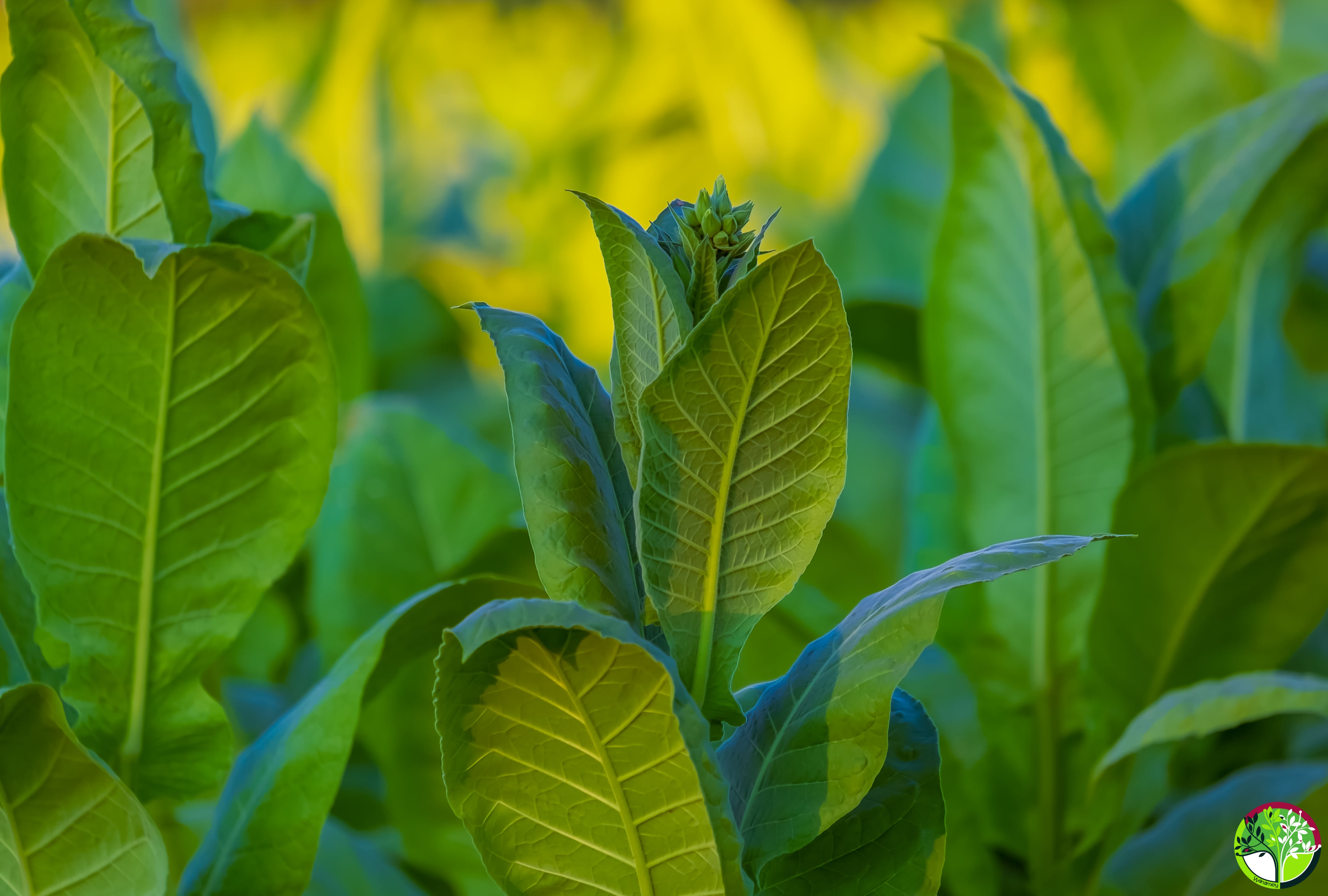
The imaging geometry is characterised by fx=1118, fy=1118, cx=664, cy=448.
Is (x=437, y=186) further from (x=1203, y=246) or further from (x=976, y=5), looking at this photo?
(x=1203, y=246)

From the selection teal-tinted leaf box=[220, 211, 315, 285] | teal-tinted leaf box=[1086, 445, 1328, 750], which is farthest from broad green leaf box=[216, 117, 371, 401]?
teal-tinted leaf box=[1086, 445, 1328, 750]

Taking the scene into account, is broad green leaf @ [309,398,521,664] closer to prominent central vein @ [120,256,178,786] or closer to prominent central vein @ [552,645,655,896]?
prominent central vein @ [120,256,178,786]

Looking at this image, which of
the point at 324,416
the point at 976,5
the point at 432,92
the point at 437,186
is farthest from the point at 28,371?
the point at 432,92

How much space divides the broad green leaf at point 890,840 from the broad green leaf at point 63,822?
0.85 feet

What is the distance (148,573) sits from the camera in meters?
0.52

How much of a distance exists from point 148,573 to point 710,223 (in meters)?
0.32

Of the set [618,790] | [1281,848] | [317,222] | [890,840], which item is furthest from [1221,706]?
[317,222]

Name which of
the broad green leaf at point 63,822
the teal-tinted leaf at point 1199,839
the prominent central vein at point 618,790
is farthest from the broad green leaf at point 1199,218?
the broad green leaf at point 63,822

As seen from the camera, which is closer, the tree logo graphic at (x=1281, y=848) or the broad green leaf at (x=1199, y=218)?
the tree logo graphic at (x=1281, y=848)

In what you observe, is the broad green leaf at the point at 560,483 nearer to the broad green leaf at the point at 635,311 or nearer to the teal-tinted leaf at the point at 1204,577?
the broad green leaf at the point at 635,311

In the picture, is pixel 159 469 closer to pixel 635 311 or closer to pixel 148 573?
pixel 148 573

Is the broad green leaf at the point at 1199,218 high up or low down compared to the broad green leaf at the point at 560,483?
up

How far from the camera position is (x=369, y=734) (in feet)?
2.45

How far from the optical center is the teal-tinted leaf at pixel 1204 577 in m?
0.64
